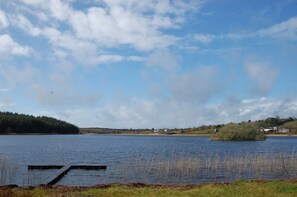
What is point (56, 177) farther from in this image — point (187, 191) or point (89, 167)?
point (187, 191)

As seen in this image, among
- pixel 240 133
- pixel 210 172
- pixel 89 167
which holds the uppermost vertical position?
pixel 240 133

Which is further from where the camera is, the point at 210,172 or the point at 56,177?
the point at 210,172

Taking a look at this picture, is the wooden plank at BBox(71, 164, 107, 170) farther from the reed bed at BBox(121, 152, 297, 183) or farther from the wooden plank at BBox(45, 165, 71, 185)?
the reed bed at BBox(121, 152, 297, 183)

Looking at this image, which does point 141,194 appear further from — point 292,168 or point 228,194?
point 292,168

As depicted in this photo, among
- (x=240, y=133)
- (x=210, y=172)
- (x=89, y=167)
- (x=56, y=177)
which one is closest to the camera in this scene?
(x=56, y=177)

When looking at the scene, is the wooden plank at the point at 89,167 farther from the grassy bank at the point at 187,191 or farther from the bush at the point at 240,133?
the bush at the point at 240,133

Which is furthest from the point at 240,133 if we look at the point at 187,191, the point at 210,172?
the point at 187,191

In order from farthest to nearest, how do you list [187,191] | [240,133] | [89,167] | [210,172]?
[240,133] < [89,167] < [210,172] < [187,191]


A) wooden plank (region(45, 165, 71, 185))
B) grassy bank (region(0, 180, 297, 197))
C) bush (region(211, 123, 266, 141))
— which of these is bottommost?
wooden plank (region(45, 165, 71, 185))

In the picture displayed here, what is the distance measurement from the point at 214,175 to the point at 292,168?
27.7 ft

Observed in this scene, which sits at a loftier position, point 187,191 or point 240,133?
point 240,133

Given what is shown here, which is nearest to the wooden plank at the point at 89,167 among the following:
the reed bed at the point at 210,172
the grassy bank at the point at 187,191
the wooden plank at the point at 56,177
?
the wooden plank at the point at 56,177

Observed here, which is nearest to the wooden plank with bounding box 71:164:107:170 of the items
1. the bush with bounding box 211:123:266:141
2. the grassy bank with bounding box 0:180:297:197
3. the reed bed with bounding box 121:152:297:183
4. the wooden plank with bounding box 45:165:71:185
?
the wooden plank with bounding box 45:165:71:185

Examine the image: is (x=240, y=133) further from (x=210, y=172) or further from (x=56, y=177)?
(x=56, y=177)
